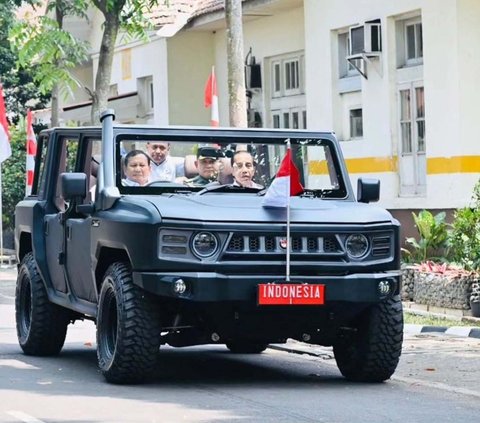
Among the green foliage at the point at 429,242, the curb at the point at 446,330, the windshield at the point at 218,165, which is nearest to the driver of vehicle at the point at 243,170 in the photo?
the windshield at the point at 218,165

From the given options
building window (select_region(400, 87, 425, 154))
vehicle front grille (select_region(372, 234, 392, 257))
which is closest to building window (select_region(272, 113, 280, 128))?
building window (select_region(400, 87, 425, 154))

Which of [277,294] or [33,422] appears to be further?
[277,294]

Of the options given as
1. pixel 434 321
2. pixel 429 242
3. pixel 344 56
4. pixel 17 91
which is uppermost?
pixel 17 91

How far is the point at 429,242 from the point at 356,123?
549 centimetres

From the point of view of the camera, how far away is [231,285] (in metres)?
11.1

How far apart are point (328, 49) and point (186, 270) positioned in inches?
634

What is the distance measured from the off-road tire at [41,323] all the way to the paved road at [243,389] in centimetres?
14

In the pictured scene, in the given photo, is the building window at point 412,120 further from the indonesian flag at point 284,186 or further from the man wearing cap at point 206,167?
the indonesian flag at point 284,186

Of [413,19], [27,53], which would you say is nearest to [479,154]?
[413,19]

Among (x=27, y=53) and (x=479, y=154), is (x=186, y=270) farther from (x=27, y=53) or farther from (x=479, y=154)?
(x=27, y=53)

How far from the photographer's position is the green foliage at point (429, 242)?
2156 cm

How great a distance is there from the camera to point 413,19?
24.5 metres

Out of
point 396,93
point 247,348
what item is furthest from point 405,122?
point 247,348

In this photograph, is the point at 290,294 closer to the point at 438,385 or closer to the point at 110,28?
the point at 438,385
